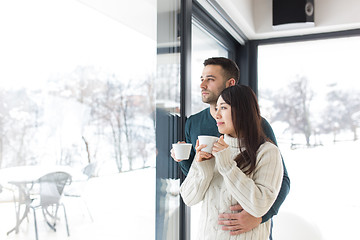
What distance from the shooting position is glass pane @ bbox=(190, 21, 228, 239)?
219cm

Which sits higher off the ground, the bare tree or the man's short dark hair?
the man's short dark hair

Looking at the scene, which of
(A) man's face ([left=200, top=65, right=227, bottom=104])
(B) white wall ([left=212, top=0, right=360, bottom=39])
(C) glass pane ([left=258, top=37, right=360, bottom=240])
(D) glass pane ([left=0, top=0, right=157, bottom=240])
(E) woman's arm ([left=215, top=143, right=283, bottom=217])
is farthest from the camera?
(C) glass pane ([left=258, top=37, right=360, bottom=240])

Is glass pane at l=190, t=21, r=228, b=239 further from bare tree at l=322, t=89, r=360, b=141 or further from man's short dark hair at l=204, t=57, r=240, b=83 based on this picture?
bare tree at l=322, t=89, r=360, b=141

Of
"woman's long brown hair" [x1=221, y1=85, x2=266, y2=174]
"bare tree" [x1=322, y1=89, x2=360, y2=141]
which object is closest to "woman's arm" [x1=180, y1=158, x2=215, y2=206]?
"woman's long brown hair" [x1=221, y1=85, x2=266, y2=174]

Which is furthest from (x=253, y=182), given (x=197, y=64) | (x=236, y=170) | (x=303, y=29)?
(x=303, y=29)

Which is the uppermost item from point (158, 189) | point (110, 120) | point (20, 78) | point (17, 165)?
point (20, 78)

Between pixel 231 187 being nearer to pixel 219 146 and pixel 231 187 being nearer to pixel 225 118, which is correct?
pixel 219 146

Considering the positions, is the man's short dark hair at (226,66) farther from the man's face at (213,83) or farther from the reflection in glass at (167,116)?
the reflection in glass at (167,116)

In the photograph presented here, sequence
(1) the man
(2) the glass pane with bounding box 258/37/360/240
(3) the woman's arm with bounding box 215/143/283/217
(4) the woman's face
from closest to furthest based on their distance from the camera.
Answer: (3) the woman's arm with bounding box 215/143/283/217 → (4) the woman's face → (1) the man → (2) the glass pane with bounding box 258/37/360/240

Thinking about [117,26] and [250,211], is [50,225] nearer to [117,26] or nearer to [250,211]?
[250,211]

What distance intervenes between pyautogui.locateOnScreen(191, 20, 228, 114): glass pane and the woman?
3.40ft

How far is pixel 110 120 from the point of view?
48.6 inches

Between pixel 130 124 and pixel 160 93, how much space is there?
0.30m

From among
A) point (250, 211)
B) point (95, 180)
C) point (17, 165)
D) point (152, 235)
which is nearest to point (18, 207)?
point (17, 165)
